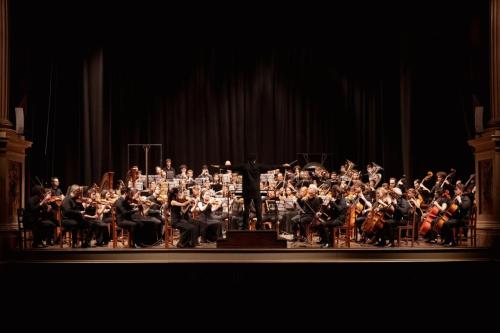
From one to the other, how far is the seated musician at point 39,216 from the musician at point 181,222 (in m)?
2.02

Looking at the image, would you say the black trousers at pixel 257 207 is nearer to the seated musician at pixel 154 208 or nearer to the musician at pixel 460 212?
the seated musician at pixel 154 208

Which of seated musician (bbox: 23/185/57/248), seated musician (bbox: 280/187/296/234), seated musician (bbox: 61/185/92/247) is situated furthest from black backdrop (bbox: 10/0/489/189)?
seated musician (bbox: 61/185/92/247)

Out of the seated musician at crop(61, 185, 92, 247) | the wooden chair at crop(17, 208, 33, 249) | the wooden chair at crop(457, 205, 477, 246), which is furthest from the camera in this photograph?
the wooden chair at crop(457, 205, 477, 246)

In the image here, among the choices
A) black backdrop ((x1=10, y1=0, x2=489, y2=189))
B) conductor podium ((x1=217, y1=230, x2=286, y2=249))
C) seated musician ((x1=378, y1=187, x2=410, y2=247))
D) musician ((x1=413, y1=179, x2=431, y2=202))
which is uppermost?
black backdrop ((x1=10, y1=0, x2=489, y2=189))

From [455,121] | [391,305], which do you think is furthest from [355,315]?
[455,121]

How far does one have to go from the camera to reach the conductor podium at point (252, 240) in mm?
9828

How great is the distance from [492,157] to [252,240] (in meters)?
4.24

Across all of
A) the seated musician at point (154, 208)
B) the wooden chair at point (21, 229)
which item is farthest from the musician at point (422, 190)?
the wooden chair at point (21, 229)

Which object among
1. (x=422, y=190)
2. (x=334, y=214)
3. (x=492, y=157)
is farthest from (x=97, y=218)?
(x=492, y=157)

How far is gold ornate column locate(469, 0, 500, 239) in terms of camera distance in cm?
988

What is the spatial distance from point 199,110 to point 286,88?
260 cm

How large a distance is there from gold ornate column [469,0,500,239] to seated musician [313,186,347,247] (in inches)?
92.4

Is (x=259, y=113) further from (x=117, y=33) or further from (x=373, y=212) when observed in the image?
(x=373, y=212)

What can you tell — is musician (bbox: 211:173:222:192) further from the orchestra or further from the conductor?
the conductor
